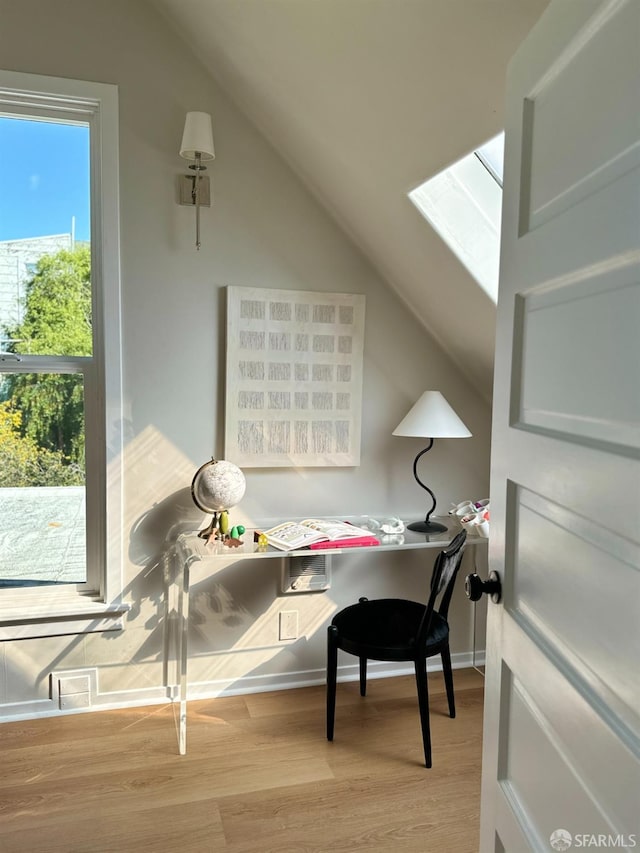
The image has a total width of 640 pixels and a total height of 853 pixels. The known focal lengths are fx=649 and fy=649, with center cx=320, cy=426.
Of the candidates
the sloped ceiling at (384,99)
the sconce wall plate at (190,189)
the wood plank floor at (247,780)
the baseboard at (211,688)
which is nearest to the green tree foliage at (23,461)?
the baseboard at (211,688)

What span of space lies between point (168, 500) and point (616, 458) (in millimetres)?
2001

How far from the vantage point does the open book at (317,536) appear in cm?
239

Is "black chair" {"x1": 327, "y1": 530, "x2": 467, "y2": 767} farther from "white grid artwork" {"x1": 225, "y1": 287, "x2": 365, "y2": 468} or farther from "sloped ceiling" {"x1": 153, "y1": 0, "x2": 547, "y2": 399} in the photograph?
"sloped ceiling" {"x1": 153, "y1": 0, "x2": 547, "y2": 399}

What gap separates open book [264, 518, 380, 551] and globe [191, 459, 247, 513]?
0.67 feet

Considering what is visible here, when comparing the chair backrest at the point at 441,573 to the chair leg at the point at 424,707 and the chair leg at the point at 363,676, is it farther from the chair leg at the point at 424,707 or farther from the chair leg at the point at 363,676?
the chair leg at the point at 363,676

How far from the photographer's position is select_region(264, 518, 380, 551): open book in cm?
239

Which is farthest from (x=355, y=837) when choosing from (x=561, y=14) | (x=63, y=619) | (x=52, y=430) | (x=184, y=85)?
(x=184, y=85)

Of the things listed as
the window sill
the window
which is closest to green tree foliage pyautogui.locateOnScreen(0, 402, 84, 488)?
the window

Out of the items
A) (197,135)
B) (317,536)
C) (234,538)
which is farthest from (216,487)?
(197,135)

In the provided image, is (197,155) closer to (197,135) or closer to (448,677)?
(197,135)

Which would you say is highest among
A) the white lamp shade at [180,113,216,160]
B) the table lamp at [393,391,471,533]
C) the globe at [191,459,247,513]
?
the white lamp shade at [180,113,216,160]

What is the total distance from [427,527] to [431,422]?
0.46 meters

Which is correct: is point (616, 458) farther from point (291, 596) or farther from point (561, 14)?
point (291, 596)

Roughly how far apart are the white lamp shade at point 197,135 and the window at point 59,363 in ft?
0.94
